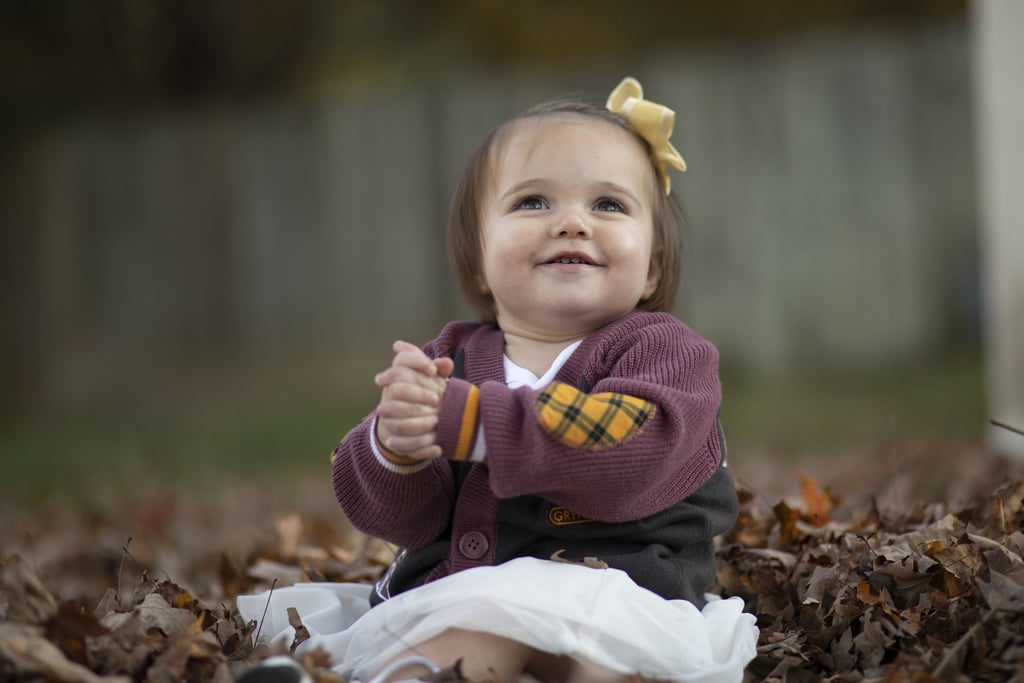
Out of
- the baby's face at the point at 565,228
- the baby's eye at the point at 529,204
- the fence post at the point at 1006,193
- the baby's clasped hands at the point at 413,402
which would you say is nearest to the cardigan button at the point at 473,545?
the baby's clasped hands at the point at 413,402

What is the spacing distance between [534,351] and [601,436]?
44 centimetres

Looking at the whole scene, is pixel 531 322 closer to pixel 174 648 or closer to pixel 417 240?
pixel 174 648

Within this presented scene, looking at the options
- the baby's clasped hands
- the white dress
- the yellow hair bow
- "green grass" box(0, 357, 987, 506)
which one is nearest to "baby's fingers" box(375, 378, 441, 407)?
the baby's clasped hands

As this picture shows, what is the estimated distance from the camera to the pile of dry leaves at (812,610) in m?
1.82

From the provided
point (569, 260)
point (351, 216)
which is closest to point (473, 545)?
point (569, 260)

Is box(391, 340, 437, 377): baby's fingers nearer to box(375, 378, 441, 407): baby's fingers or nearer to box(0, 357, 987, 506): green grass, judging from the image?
box(375, 378, 441, 407): baby's fingers

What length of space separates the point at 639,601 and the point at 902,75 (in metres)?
5.79

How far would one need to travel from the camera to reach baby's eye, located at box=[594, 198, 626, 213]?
7.45 feet

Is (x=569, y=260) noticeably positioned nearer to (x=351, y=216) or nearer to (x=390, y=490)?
(x=390, y=490)

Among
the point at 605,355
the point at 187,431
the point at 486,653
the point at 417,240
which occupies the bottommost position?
the point at 187,431

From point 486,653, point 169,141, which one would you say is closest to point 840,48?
point 169,141

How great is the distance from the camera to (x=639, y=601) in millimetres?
1903

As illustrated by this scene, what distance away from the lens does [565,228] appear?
216 cm

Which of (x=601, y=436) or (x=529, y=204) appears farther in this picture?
(x=529, y=204)
